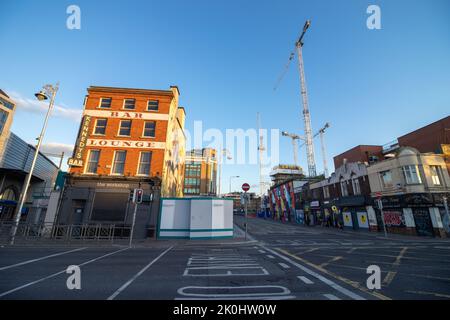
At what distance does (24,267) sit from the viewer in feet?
24.8

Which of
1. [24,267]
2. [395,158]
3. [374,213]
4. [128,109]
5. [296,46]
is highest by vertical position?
[296,46]

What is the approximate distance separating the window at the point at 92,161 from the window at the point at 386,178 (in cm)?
3498

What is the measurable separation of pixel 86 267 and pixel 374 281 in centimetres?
1057

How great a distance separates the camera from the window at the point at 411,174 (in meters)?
21.9

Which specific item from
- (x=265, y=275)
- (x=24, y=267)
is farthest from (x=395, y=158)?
(x=24, y=267)

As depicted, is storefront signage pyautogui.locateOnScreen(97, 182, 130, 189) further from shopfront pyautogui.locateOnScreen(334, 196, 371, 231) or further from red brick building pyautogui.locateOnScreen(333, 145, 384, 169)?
red brick building pyautogui.locateOnScreen(333, 145, 384, 169)

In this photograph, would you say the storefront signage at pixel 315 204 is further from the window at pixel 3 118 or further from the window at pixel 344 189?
the window at pixel 3 118

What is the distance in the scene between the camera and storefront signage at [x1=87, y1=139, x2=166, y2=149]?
64.7 ft

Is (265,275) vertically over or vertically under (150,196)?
under

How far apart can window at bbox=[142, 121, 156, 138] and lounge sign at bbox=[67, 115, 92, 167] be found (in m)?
5.60

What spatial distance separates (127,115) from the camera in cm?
2094

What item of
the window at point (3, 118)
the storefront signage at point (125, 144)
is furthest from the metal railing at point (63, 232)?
the window at point (3, 118)

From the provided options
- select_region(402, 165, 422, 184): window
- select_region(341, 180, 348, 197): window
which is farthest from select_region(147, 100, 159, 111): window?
select_region(341, 180, 348, 197): window
